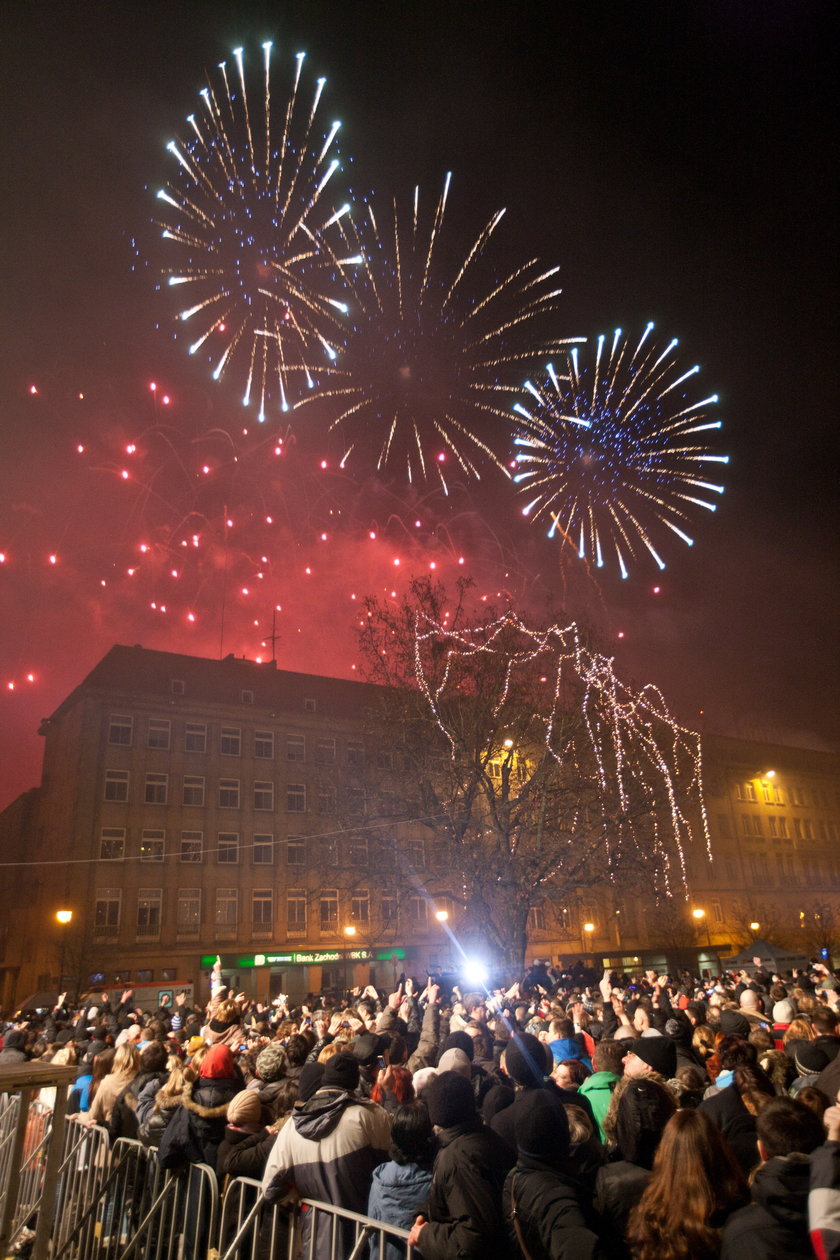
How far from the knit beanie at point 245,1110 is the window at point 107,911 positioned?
36272 mm

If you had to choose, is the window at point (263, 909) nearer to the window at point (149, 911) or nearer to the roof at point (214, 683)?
the window at point (149, 911)

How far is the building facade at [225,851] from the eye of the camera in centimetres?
3716

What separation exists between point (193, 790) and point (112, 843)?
4990 mm

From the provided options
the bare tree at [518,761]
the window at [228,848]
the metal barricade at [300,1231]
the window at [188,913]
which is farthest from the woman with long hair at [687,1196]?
the window at [228,848]

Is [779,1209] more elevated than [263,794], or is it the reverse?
[263,794]

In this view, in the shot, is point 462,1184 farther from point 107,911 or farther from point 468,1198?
point 107,911

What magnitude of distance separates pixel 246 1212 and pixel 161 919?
124 feet

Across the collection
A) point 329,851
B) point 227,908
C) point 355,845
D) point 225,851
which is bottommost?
point 227,908

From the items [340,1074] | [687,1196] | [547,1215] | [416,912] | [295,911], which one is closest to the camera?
[687,1196]

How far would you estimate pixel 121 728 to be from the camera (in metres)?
41.9

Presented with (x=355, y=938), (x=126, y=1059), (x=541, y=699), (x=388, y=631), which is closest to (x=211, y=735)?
(x=355, y=938)

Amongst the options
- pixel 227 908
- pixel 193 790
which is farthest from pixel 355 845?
pixel 193 790

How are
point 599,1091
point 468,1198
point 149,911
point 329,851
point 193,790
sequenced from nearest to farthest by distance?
1. point 468,1198
2. point 599,1091
3. point 329,851
4. point 149,911
5. point 193,790

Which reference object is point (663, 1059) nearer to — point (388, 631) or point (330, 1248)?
point (330, 1248)
